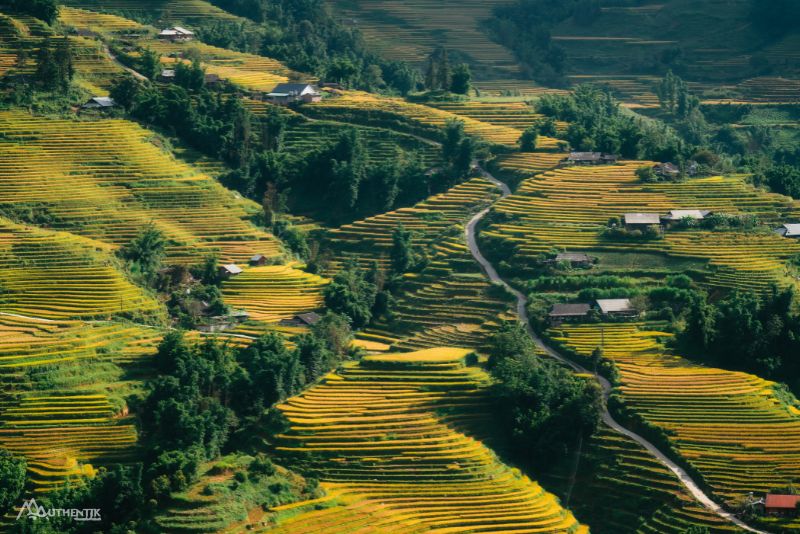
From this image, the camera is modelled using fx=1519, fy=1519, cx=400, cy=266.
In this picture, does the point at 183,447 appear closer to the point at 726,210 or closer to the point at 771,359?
the point at 771,359

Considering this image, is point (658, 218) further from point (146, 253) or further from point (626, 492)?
point (146, 253)

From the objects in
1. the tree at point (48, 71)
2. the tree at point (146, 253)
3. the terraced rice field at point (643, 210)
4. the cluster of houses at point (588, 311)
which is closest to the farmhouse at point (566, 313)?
the cluster of houses at point (588, 311)

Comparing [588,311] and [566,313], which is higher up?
[588,311]

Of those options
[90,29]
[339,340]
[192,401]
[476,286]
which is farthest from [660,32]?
[192,401]

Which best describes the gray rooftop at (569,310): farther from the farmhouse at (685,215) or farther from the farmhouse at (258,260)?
the farmhouse at (258,260)

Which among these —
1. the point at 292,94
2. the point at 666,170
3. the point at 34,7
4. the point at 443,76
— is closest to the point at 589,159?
the point at 666,170

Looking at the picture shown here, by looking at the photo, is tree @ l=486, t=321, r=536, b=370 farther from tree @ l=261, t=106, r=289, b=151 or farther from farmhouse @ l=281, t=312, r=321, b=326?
tree @ l=261, t=106, r=289, b=151
